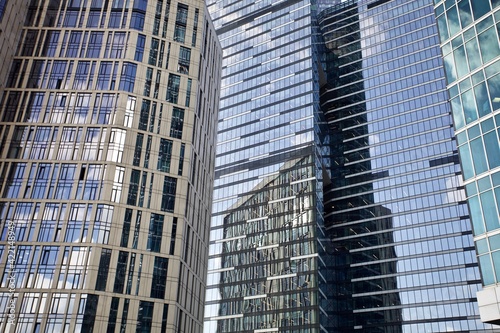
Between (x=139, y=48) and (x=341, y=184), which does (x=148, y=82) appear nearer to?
(x=139, y=48)

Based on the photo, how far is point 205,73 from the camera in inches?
3743

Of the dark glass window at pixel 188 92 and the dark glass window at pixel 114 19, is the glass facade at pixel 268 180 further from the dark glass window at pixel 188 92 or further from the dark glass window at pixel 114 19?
the dark glass window at pixel 114 19

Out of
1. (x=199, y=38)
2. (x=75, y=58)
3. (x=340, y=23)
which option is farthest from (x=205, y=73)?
(x=340, y=23)

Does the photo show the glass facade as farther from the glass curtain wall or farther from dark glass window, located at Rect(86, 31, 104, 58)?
dark glass window, located at Rect(86, 31, 104, 58)

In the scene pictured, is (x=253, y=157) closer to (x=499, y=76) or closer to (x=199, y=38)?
(x=199, y=38)

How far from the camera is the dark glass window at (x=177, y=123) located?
271 ft

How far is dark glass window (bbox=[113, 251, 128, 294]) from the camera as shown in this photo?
2731 inches

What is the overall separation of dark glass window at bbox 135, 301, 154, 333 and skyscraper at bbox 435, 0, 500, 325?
43.8 meters

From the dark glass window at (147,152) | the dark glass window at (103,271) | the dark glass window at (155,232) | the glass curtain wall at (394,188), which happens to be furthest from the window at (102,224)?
the glass curtain wall at (394,188)

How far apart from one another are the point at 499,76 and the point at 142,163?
51.1 m

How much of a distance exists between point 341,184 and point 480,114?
96671mm

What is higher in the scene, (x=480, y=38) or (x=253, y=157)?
(x=253, y=157)

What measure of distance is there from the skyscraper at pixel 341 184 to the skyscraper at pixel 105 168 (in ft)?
136

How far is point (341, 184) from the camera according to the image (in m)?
138
